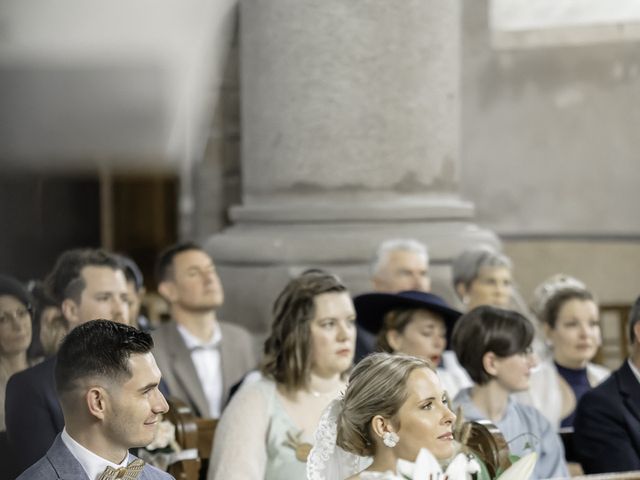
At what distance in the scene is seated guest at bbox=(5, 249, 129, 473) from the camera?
3861mm

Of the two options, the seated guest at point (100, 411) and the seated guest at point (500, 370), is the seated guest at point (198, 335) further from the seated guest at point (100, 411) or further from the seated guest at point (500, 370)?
the seated guest at point (100, 411)

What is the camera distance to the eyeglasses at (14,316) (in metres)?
4.08

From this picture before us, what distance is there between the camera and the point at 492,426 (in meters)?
4.02

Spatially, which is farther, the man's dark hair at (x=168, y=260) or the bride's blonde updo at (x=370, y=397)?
the man's dark hair at (x=168, y=260)

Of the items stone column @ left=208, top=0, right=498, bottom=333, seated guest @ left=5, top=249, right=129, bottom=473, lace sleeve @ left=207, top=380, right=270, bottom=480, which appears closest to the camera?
seated guest @ left=5, top=249, right=129, bottom=473

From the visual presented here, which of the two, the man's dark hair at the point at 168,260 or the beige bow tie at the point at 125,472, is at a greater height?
the man's dark hair at the point at 168,260

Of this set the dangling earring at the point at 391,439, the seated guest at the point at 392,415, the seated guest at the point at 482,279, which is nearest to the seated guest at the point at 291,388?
the seated guest at the point at 392,415

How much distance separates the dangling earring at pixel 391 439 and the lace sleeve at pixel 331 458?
20 centimetres

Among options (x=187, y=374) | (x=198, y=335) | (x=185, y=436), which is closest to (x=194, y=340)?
(x=198, y=335)

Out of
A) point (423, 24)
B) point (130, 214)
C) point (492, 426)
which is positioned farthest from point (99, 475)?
point (130, 214)

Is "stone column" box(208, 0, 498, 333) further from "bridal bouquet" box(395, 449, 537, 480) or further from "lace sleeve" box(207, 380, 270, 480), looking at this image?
"bridal bouquet" box(395, 449, 537, 480)

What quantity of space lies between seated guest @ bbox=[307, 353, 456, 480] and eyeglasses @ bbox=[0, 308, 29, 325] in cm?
119

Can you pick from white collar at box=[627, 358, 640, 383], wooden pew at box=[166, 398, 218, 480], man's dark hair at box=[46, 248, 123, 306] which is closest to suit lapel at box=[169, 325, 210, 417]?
man's dark hair at box=[46, 248, 123, 306]

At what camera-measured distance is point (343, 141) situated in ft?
21.1
